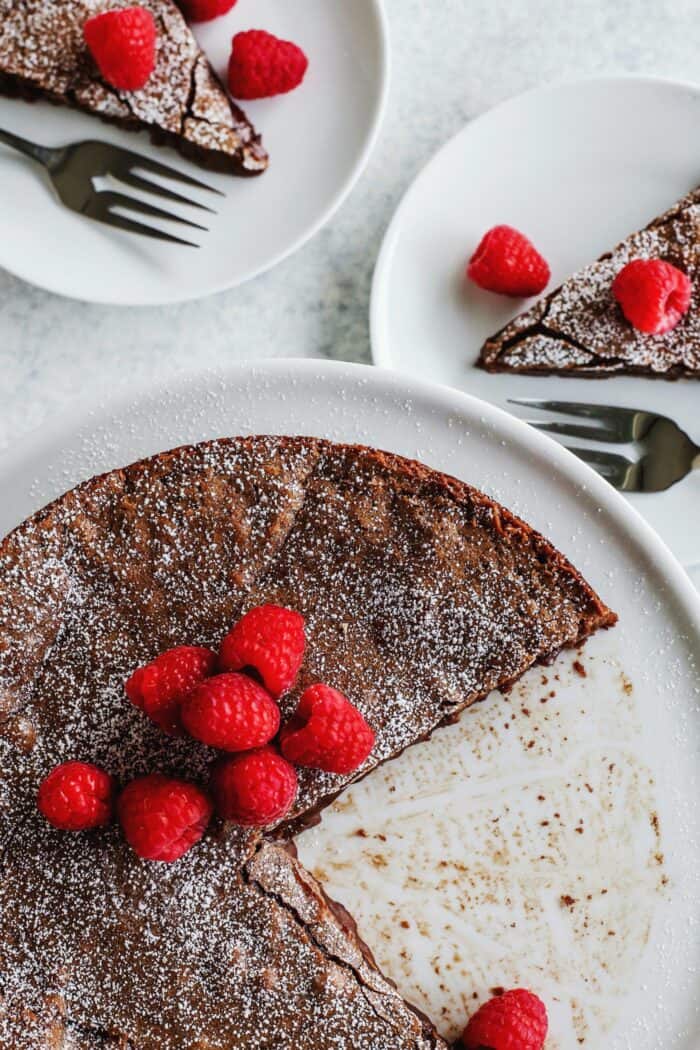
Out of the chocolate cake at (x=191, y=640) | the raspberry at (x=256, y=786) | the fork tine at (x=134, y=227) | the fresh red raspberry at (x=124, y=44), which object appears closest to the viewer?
the raspberry at (x=256, y=786)

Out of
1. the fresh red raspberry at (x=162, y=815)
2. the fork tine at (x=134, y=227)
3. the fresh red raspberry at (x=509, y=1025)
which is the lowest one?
the fresh red raspberry at (x=509, y=1025)

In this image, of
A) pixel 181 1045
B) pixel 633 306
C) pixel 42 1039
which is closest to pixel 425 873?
pixel 181 1045

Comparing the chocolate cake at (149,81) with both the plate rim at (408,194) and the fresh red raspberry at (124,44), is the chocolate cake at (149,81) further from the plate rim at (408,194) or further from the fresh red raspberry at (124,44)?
the plate rim at (408,194)

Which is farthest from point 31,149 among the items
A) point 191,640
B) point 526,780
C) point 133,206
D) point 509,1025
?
point 509,1025

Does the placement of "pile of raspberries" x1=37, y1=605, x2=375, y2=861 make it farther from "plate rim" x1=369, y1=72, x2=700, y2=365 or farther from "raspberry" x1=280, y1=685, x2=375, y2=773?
"plate rim" x1=369, y1=72, x2=700, y2=365

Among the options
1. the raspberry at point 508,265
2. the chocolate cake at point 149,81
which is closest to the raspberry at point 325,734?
the raspberry at point 508,265

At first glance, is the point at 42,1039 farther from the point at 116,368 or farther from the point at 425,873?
the point at 116,368
